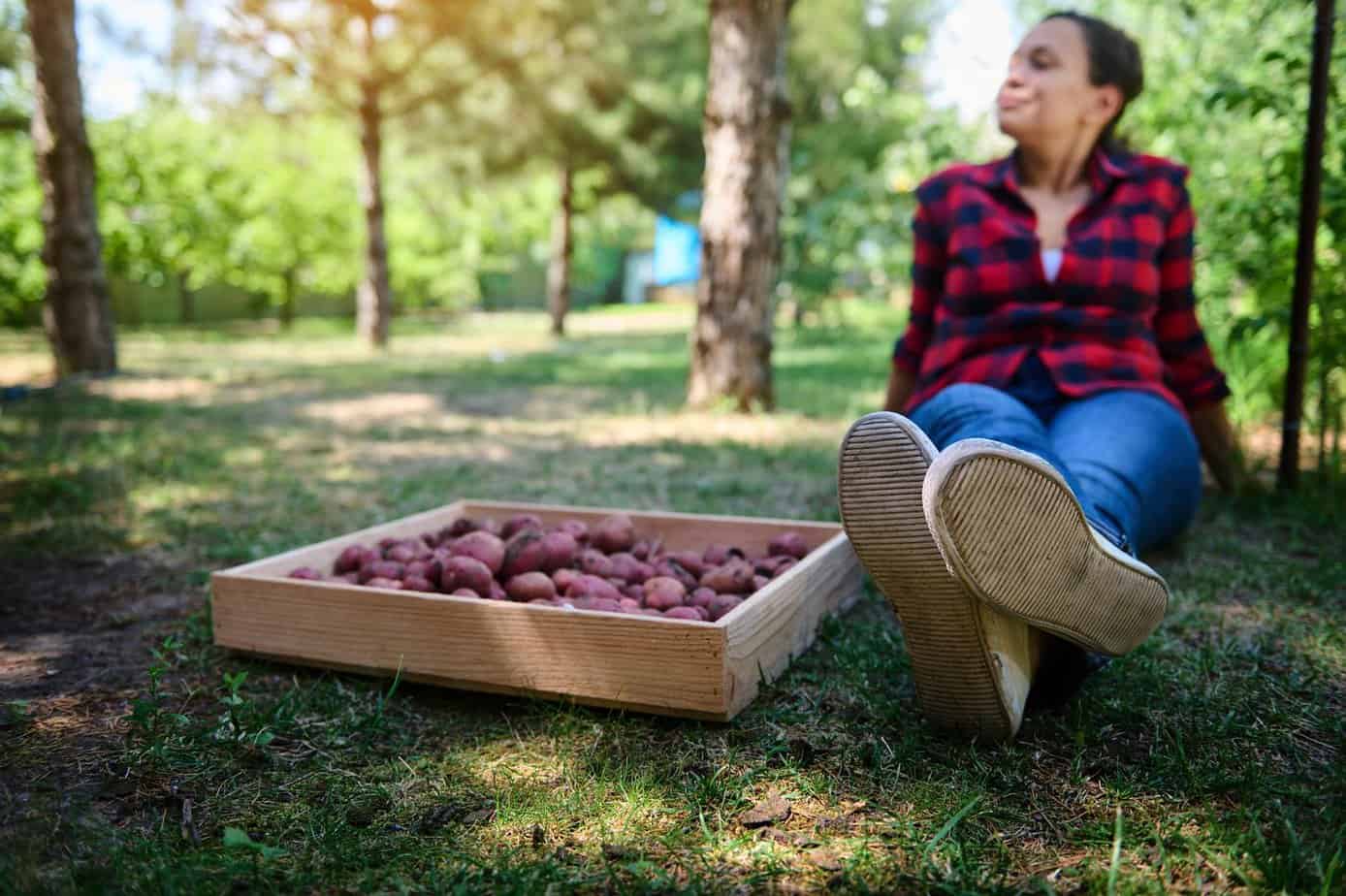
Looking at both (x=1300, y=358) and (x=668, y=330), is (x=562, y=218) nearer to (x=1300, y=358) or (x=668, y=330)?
(x=668, y=330)

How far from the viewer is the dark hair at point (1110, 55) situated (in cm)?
232

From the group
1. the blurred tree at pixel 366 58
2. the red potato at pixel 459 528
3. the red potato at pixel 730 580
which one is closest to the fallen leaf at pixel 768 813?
the red potato at pixel 730 580

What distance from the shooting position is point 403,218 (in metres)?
19.6

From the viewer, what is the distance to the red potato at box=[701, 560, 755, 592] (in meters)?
1.99

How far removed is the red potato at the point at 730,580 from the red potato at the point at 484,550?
43 centimetres

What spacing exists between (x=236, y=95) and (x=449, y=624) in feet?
35.7

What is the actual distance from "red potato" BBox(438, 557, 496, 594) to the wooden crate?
0.48 ft

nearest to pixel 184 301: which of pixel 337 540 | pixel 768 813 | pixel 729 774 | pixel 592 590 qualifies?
pixel 337 540

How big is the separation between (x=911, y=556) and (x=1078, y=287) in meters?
1.35

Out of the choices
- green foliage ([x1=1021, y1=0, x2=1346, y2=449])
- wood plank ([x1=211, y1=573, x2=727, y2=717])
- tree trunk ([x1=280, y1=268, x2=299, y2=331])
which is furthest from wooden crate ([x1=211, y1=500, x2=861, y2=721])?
tree trunk ([x1=280, y1=268, x2=299, y2=331])

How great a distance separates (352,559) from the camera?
86.3 inches

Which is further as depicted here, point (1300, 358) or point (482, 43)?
point (482, 43)

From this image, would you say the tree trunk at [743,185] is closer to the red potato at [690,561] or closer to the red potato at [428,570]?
the red potato at [690,561]

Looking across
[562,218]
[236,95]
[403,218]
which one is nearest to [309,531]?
[236,95]
